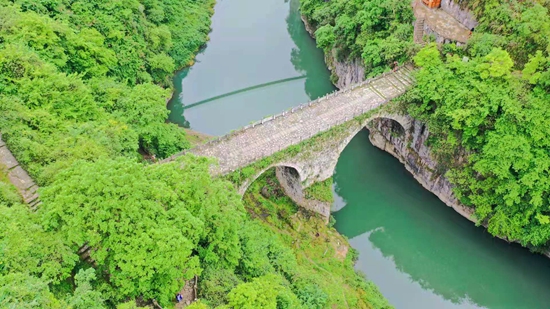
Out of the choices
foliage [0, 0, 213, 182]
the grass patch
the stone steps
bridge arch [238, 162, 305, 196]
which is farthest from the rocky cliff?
foliage [0, 0, 213, 182]

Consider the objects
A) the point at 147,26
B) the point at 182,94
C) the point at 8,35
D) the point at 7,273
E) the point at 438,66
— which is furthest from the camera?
the point at 182,94

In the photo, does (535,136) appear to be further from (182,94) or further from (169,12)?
(169,12)

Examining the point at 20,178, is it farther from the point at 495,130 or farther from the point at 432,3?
the point at 432,3

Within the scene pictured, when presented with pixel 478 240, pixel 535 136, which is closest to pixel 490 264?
pixel 478 240

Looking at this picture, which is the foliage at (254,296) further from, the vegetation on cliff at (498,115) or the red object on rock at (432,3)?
the red object on rock at (432,3)

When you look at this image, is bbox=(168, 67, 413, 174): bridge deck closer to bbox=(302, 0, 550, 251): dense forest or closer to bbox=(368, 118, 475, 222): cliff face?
bbox=(302, 0, 550, 251): dense forest

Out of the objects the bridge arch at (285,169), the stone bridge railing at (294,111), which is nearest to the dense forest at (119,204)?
the bridge arch at (285,169)

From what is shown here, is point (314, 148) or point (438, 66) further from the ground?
point (438, 66)

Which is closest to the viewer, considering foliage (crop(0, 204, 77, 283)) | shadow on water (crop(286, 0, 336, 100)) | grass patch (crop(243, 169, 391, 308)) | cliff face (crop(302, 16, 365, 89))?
foliage (crop(0, 204, 77, 283))
